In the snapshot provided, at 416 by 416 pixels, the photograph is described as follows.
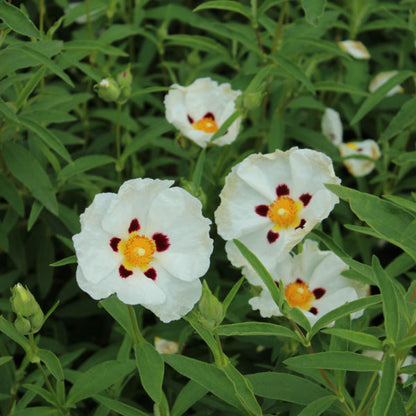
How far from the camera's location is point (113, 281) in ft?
6.72

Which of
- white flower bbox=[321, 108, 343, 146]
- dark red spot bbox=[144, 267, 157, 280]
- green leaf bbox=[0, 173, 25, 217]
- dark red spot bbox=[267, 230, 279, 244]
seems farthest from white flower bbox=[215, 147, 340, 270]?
white flower bbox=[321, 108, 343, 146]

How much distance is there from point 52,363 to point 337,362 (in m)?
0.87

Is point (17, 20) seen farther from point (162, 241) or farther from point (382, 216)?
point (382, 216)

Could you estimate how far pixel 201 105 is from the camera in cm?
301

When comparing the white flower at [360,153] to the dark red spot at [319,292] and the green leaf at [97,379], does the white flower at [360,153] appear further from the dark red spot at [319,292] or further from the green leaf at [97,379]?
the green leaf at [97,379]

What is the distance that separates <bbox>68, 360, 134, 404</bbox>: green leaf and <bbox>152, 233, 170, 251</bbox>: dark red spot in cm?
42

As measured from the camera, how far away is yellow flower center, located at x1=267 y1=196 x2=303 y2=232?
2.41 m

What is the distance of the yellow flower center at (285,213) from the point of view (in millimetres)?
2414

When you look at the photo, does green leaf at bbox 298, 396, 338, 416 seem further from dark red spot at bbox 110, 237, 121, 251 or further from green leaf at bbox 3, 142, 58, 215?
green leaf at bbox 3, 142, 58, 215

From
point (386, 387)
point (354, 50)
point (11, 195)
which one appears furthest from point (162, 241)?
point (354, 50)

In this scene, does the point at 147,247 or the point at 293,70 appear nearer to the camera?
the point at 147,247

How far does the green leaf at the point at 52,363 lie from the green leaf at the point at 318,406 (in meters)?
0.74

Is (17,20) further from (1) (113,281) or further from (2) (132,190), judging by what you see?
(1) (113,281)

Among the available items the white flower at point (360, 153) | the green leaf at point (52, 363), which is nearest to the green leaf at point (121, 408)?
the green leaf at point (52, 363)
